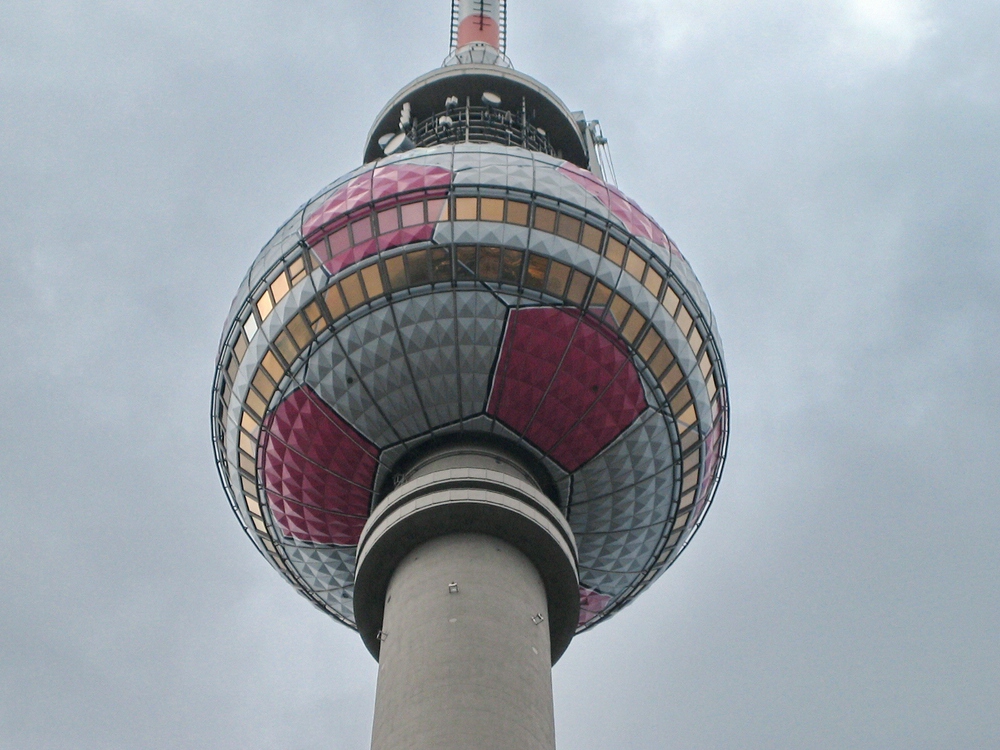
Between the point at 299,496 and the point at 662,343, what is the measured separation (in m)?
12.2

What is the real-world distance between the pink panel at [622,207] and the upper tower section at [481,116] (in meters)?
8.46

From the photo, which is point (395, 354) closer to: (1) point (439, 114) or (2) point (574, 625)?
(2) point (574, 625)

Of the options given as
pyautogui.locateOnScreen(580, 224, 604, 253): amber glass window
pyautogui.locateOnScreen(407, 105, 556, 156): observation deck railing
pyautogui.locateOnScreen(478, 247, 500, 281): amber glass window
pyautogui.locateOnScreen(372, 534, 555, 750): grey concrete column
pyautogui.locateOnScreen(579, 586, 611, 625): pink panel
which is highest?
pyautogui.locateOnScreen(407, 105, 556, 156): observation deck railing

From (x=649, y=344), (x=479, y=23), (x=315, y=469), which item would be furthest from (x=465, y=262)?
(x=479, y=23)

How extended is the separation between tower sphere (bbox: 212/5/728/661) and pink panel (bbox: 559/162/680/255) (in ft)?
0.38

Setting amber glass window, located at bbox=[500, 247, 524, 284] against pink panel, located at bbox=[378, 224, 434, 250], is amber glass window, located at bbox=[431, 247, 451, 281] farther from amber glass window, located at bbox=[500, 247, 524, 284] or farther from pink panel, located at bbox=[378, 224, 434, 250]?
amber glass window, located at bbox=[500, 247, 524, 284]

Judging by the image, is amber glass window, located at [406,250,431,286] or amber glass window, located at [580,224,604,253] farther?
amber glass window, located at [580,224,604,253]

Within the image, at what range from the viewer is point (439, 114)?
44562 millimetres

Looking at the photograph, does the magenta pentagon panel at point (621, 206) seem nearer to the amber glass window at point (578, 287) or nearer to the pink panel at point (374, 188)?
the amber glass window at point (578, 287)

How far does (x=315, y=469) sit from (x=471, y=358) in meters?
6.24

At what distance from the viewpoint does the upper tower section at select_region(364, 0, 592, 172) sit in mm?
42938

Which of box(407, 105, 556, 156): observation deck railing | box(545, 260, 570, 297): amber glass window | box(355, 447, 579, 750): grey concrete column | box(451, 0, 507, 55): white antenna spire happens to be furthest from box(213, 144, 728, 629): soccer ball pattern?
box(451, 0, 507, 55): white antenna spire

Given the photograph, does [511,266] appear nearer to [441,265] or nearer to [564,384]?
[441,265]

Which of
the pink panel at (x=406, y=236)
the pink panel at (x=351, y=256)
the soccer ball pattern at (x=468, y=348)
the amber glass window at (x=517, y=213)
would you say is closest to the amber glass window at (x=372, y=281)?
the soccer ball pattern at (x=468, y=348)
